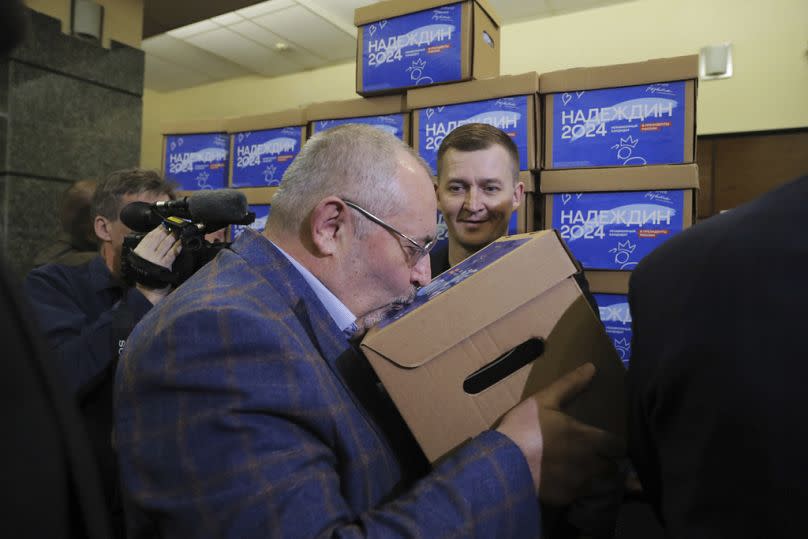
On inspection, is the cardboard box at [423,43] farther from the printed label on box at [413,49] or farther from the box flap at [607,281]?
the box flap at [607,281]

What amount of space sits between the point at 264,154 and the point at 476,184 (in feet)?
3.40

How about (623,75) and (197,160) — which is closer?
(623,75)

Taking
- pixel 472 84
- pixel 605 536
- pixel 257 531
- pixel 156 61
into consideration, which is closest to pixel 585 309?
pixel 605 536

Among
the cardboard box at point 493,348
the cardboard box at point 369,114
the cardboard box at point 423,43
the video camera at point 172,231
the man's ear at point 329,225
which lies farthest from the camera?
the cardboard box at point 369,114

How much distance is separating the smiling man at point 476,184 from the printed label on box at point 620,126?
0.21m

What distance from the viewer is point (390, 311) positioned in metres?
0.85

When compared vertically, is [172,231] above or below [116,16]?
below

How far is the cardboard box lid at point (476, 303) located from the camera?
2.34ft

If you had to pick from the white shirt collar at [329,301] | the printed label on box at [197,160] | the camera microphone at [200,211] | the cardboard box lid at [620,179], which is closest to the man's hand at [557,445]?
the white shirt collar at [329,301]

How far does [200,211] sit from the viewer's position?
1271 millimetres

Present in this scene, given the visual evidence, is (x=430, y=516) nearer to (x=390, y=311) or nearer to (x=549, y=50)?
(x=390, y=311)

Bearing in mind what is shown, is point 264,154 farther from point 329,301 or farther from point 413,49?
point 329,301

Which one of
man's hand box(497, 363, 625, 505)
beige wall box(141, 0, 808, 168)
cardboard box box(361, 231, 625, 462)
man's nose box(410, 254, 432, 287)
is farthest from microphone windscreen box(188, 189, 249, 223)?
beige wall box(141, 0, 808, 168)

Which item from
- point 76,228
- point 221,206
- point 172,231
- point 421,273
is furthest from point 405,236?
point 76,228
